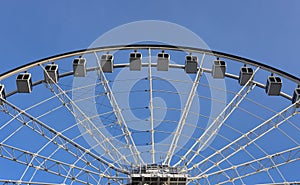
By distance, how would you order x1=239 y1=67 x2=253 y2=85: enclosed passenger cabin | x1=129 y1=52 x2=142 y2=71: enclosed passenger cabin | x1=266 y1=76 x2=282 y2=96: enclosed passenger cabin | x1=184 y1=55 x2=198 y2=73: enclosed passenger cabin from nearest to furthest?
1. x1=266 y1=76 x2=282 y2=96: enclosed passenger cabin
2. x1=239 y1=67 x2=253 y2=85: enclosed passenger cabin
3. x1=184 y1=55 x2=198 y2=73: enclosed passenger cabin
4. x1=129 y1=52 x2=142 y2=71: enclosed passenger cabin

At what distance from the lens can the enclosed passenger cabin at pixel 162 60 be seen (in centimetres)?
3722

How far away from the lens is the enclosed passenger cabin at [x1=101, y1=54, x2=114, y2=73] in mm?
37062

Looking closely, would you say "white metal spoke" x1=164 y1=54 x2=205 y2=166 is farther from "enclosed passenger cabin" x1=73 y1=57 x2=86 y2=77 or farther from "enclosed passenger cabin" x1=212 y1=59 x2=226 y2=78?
"enclosed passenger cabin" x1=73 y1=57 x2=86 y2=77

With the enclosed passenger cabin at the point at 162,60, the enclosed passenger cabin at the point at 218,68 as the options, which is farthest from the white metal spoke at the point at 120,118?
the enclosed passenger cabin at the point at 218,68

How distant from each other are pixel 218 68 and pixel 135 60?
648cm

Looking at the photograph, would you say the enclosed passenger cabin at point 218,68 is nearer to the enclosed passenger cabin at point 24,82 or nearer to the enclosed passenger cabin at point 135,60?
the enclosed passenger cabin at point 135,60

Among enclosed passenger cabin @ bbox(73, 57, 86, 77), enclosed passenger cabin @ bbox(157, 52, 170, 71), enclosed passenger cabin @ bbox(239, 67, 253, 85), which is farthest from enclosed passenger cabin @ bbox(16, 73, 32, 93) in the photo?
enclosed passenger cabin @ bbox(239, 67, 253, 85)

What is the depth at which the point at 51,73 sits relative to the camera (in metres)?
35.9

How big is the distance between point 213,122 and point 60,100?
437 inches

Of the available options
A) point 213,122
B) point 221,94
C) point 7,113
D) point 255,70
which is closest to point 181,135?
point 213,122

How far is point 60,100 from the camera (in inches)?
1340

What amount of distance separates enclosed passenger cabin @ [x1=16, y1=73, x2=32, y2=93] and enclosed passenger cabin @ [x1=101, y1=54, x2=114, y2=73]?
5620 mm

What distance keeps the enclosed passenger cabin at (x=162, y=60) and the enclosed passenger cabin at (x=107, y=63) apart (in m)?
3.63

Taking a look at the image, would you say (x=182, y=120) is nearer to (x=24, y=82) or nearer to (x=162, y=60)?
(x=162, y=60)
